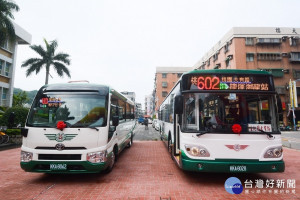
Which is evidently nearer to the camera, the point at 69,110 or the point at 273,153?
the point at 273,153

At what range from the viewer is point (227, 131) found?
459 centimetres

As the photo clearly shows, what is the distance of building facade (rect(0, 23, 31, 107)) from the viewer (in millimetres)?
22184

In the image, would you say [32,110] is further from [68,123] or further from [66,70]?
[66,70]

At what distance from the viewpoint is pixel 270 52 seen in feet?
99.1

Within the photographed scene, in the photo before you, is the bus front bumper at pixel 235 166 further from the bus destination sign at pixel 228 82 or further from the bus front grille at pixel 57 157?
the bus front grille at pixel 57 157

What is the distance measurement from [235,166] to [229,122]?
1.11 meters

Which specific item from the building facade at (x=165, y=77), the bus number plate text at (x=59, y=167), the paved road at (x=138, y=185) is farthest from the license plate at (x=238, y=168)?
the building facade at (x=165, y=77)

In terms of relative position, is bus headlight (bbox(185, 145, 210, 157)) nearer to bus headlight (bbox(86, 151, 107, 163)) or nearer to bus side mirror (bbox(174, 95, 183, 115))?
bus side mirror (bbox(174, 95, 183, 115))

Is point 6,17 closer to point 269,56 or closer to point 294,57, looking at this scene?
point 269,56

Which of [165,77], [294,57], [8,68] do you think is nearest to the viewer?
[8,68]

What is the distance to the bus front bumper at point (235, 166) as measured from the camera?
442cm

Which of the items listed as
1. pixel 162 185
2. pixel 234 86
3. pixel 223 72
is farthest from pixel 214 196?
pixel 223 72

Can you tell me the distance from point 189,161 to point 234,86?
7.69 feet

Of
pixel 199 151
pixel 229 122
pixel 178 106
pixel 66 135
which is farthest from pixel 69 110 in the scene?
pixel 229 122
